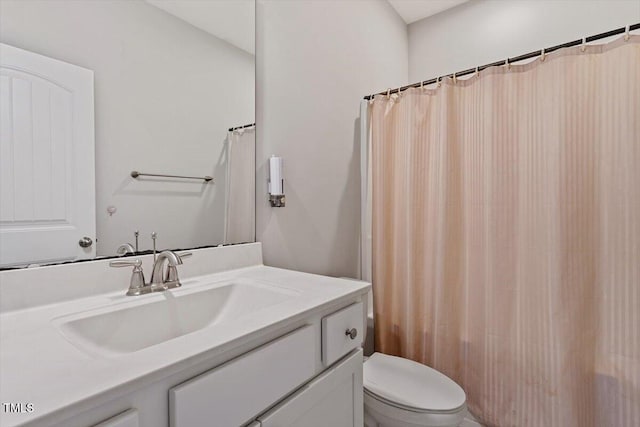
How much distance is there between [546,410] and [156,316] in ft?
5.06

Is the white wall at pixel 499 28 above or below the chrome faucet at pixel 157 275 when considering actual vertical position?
above

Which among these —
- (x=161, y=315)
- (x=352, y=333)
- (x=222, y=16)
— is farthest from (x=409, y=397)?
(x=222, y=16)

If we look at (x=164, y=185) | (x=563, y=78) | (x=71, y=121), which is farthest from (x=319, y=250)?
(x=563, y=78)

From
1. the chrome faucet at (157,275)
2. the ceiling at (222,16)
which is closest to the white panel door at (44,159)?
the chrome faucet at (157,275)

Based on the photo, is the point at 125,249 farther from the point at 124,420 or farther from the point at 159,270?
the point at 124,420

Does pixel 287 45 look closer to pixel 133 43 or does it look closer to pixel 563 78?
pixel 133 43

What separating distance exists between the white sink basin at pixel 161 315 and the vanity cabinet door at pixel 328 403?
0.26 metres

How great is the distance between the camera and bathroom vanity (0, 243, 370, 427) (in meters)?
0.48

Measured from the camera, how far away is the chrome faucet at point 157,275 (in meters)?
0.94

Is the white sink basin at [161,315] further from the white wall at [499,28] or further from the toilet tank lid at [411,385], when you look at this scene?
the white wall at [499,28]

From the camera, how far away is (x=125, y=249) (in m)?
1.02

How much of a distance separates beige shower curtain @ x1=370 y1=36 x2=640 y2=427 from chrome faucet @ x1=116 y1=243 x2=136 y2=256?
122 cm

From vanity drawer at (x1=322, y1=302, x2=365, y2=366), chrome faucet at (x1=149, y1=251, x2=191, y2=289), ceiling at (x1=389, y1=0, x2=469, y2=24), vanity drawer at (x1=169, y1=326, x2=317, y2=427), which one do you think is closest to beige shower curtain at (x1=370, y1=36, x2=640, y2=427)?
vanity drawer at (x1=322, y1=302, x2=365, y2=366)

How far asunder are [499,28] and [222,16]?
1990 mm
